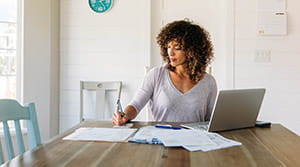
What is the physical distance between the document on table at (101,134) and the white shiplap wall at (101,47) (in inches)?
69.5

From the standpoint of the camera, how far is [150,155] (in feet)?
3.05

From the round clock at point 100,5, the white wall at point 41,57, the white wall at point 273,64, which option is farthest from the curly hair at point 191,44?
the white wall at point 41,57

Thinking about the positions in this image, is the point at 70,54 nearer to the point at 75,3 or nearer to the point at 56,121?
the point at 75,3

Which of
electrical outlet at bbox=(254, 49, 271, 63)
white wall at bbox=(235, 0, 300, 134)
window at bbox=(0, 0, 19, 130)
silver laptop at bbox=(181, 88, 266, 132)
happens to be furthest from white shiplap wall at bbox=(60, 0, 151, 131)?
silver laptop at bbox=(181, 88, 266, 132)

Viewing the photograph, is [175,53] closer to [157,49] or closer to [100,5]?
[157,49]

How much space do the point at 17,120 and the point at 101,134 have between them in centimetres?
34

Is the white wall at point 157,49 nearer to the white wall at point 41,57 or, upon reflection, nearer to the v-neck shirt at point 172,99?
the white wall at point 41,57

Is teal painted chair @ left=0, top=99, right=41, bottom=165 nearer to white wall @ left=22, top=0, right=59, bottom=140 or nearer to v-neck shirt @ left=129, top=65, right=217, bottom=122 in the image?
v-neck shirt @ left=129, top=65, right=217, bottom=122

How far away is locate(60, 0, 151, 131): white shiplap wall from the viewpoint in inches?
119

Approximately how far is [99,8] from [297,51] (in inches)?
78.8

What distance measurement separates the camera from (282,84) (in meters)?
2.80

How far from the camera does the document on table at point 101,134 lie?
1.14 m

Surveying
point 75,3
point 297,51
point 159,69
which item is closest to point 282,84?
point 297,51

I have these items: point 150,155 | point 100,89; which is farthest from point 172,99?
point 100,89
